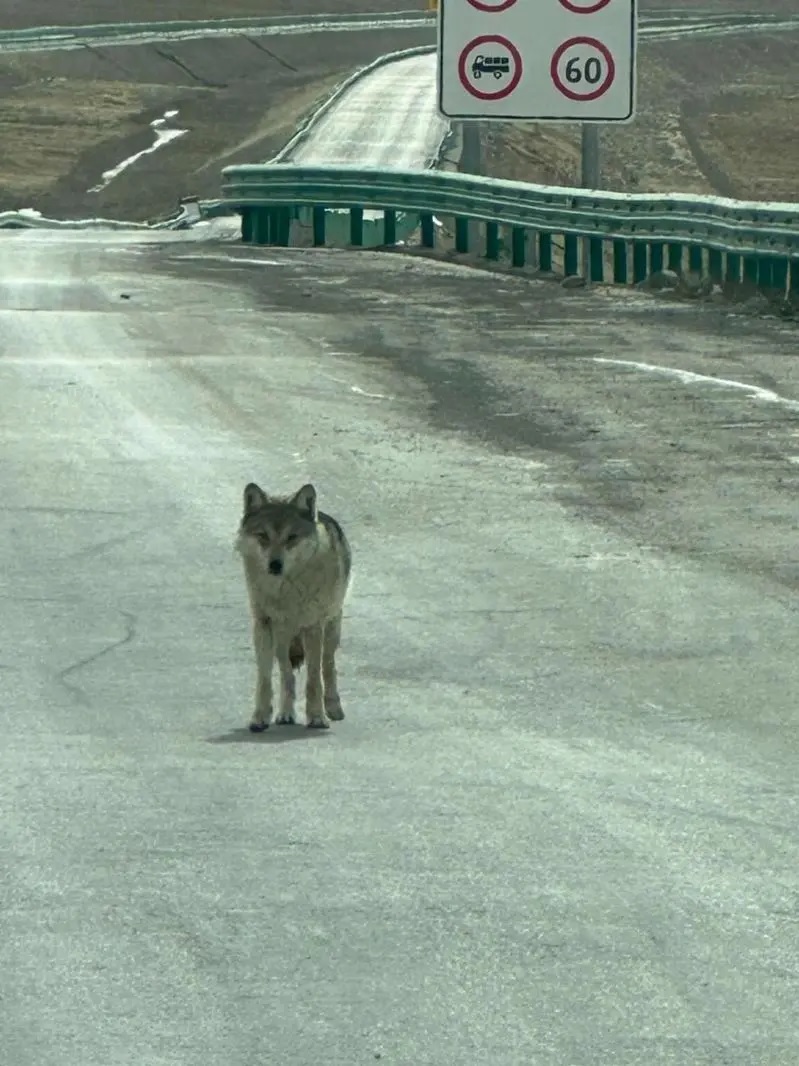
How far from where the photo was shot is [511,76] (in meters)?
33.2

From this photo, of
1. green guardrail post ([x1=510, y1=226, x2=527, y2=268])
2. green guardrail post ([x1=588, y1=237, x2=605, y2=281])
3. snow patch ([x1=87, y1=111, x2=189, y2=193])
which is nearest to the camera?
green guardrail post ([x1=588, y1=237, x2=605, y2=281])

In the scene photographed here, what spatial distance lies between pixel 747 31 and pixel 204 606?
8717 centimetres

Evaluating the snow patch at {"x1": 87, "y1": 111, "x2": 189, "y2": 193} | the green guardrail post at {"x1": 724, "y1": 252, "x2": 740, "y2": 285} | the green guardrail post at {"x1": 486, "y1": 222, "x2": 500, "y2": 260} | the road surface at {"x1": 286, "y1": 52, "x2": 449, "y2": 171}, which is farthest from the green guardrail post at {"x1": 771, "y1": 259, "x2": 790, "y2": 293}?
the snow patch at {"x1": 87, "y1": 111, "x2": 189, "y2": 193}

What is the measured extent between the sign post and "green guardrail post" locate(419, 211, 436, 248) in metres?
1.67

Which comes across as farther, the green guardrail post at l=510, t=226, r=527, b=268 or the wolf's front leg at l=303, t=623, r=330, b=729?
the green guardrail post at l=510, t=226, r=527, b=268

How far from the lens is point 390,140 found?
206ft

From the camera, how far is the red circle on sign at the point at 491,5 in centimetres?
3297

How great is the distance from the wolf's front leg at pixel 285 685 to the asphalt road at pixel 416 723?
17cm

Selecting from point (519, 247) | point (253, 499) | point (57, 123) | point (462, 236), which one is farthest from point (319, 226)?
point (57, 123)

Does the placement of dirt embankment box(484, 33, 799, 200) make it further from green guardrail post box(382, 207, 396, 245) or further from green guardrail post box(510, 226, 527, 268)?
green guardrail post box(510, 226, 527, 268)

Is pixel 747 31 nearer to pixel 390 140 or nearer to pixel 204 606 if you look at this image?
pixel 390 140

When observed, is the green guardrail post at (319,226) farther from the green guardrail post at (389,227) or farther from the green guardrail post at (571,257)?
the green guardrail post at (571,257)

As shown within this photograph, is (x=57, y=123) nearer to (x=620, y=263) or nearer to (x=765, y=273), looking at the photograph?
(x=620, y=263)

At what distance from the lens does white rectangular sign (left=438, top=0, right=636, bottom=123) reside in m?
33.0
